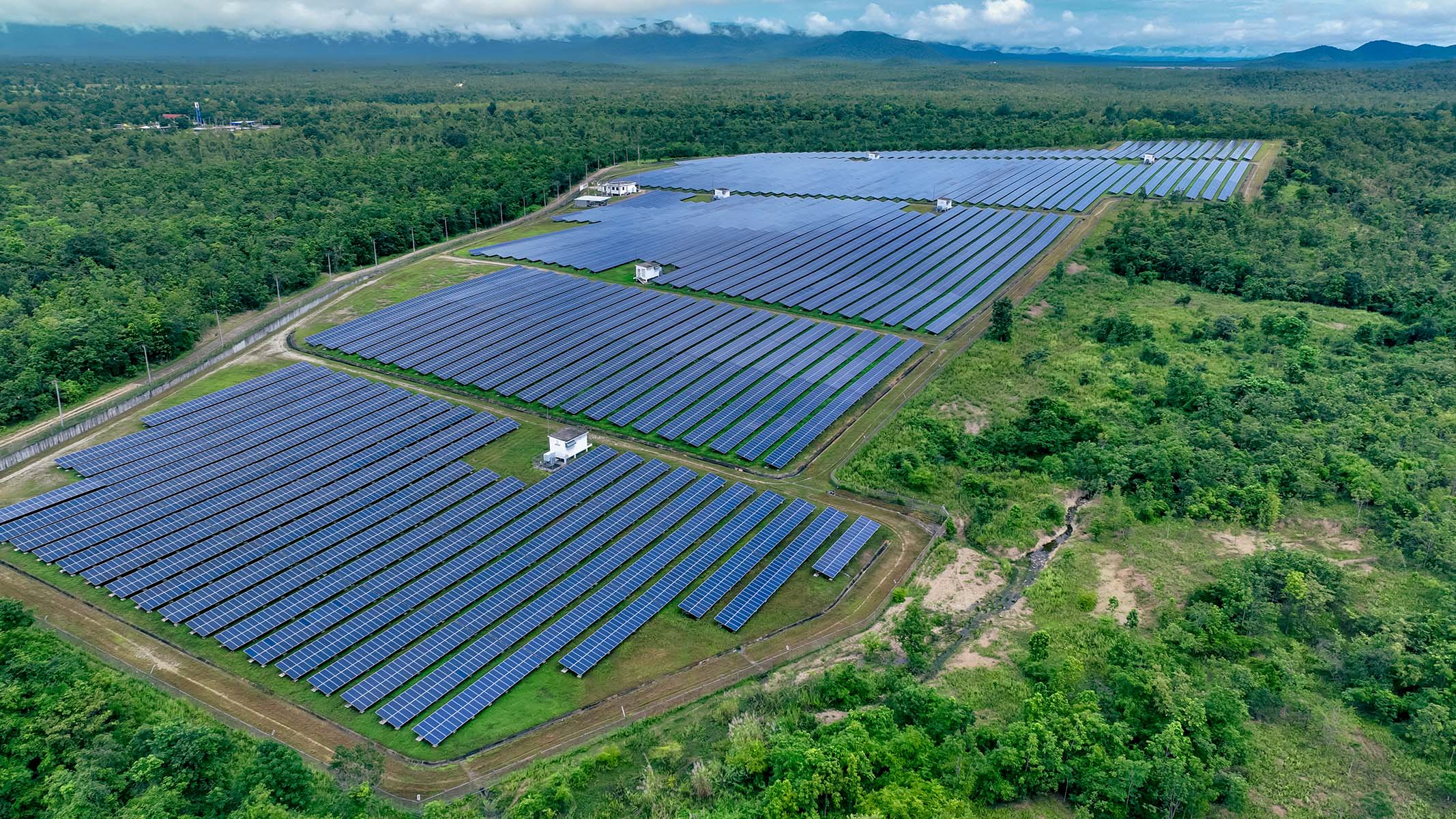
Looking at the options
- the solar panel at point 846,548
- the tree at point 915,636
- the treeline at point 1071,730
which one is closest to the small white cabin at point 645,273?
the solar panel at point 846,548

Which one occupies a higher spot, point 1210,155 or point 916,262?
point 1210,155

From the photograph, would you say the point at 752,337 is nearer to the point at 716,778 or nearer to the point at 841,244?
the point at 841,244

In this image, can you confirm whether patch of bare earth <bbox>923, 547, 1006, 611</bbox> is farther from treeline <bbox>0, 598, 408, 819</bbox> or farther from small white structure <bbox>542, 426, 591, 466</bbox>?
treeline <bbox>0, 598, 408, 819</bbox>

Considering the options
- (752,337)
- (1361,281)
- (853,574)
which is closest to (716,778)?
(853,574)

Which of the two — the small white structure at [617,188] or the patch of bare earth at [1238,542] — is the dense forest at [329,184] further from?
the patch of bare earth at [1238,542]

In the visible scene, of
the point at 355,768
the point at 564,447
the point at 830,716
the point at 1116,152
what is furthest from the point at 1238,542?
the point at 1116,152

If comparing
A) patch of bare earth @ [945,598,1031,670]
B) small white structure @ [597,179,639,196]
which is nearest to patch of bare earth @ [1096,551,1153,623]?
patch of bare earth @ [945,598,1031,670]
